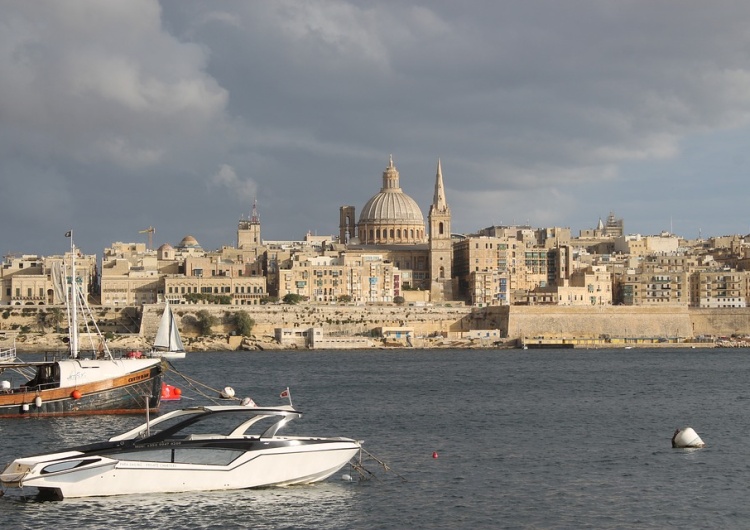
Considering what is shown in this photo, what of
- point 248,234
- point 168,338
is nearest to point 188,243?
point 248,234

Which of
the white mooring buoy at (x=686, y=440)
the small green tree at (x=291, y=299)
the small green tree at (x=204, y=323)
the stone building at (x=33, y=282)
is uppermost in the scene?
the stone building at (x=33, y=282)

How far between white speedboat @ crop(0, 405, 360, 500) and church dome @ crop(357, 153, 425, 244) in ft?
331

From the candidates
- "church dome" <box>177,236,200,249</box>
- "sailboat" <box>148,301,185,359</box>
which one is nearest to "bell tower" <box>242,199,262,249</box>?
"church dome" <box>177,236,200,249</box>

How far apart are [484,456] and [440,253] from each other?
8545cm

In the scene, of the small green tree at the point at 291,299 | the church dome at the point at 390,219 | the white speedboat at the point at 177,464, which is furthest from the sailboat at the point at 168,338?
the church dome at the point at 390,219

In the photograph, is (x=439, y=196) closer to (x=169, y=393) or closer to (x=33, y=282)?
(x=33, y=282)

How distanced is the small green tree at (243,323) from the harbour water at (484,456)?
35.0 metres

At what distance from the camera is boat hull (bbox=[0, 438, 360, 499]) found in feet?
68.7

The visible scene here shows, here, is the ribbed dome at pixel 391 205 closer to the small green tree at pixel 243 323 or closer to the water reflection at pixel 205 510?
the small green tree at pixel 243 323

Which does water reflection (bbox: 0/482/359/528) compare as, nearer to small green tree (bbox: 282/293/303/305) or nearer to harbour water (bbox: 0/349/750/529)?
harbour water (bbox: 0/349/750/529)

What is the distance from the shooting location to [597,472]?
24.4m

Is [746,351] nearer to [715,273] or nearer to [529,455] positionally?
[715,273]

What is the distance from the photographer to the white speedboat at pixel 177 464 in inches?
825

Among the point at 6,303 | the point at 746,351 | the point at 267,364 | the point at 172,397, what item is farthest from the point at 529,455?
the point at 6,303
